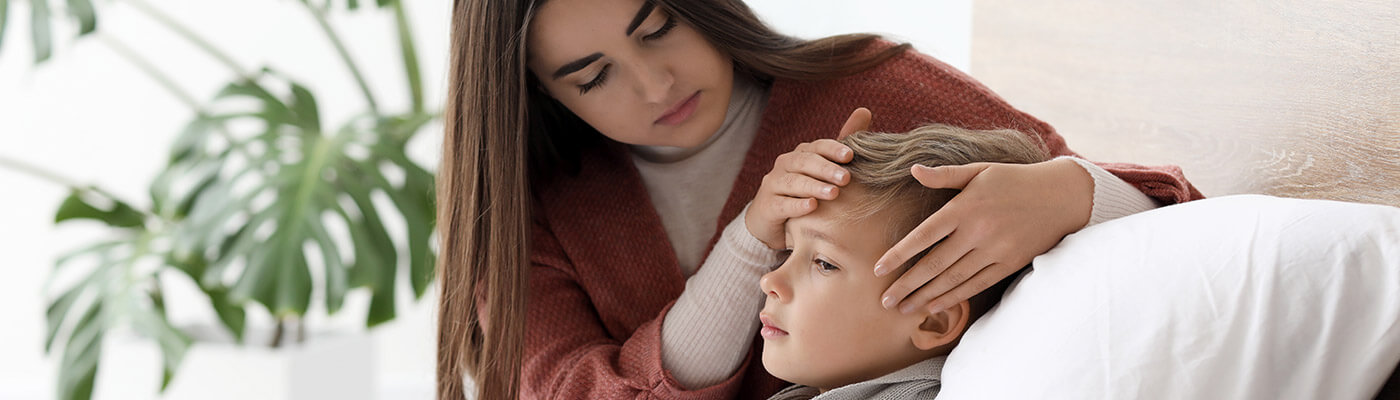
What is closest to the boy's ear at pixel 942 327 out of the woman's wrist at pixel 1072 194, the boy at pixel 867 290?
the boy at pixel 867 290

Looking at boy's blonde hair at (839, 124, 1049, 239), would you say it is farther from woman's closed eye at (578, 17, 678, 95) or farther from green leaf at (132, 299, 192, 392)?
green leaf at (132, 299, 192, 392)

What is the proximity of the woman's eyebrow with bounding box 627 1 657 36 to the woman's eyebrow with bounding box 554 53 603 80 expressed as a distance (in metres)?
0.04

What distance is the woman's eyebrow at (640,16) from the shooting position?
116 cm

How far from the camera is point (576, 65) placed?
1.19 metres

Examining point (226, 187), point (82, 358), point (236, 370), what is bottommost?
point (236, 370)

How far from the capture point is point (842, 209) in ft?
3.12

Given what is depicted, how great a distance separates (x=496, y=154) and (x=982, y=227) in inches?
23.1

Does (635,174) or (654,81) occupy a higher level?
(654,81)

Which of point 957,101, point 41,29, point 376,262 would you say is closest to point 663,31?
point 957,101

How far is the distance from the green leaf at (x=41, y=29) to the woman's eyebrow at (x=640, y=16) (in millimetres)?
1310

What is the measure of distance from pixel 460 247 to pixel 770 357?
0.45m

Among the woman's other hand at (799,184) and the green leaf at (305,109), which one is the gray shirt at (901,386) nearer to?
the woman's other hand at (799,184)

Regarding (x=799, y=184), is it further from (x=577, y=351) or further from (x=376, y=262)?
(x=376, y=262)

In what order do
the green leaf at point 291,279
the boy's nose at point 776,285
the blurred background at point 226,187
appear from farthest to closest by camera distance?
1. the blurred background at point 226,187
2. the green leaf at point 291,279
3. the boy's nose at point 776,285
